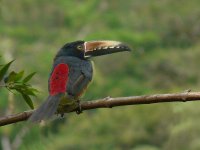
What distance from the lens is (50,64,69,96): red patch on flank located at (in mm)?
3432

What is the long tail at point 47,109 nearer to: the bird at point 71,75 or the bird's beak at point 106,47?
the bird at point 71,75

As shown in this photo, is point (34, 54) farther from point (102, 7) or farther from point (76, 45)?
point (76, 45)

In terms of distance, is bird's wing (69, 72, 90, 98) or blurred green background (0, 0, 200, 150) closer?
bird's wing (69, 72, 90, 98)

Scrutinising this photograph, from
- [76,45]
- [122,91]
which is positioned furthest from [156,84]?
[76,45]

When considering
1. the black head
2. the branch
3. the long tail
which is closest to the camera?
the branch

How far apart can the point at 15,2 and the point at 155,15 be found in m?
5.14

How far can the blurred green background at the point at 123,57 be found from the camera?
640 inches

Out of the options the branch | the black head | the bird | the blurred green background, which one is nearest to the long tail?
the bird

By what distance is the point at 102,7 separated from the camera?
28.5m

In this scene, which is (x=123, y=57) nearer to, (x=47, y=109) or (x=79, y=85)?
(x=79, y=85)

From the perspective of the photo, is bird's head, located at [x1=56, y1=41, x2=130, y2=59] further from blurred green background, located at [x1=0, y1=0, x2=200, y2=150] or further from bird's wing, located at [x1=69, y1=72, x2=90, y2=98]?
blurred green background, located at [x1=0, y1=0, x2=200, y2=150]

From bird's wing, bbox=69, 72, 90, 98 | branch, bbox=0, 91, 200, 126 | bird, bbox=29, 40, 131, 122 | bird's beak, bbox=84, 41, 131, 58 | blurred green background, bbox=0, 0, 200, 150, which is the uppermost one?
branch, bbox=0, 91, 200, 126

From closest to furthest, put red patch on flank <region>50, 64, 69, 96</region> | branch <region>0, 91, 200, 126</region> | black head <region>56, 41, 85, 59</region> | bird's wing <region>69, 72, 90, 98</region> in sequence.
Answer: branch <region>0, 91, 200, 126</region>
red patch on flank <region>50, 64, 69, 96</region>
bird's wing <region>69, 72, 90, 98</region>
black head <region>56, 41, 85, 59</region>

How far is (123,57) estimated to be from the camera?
24.8 metres
